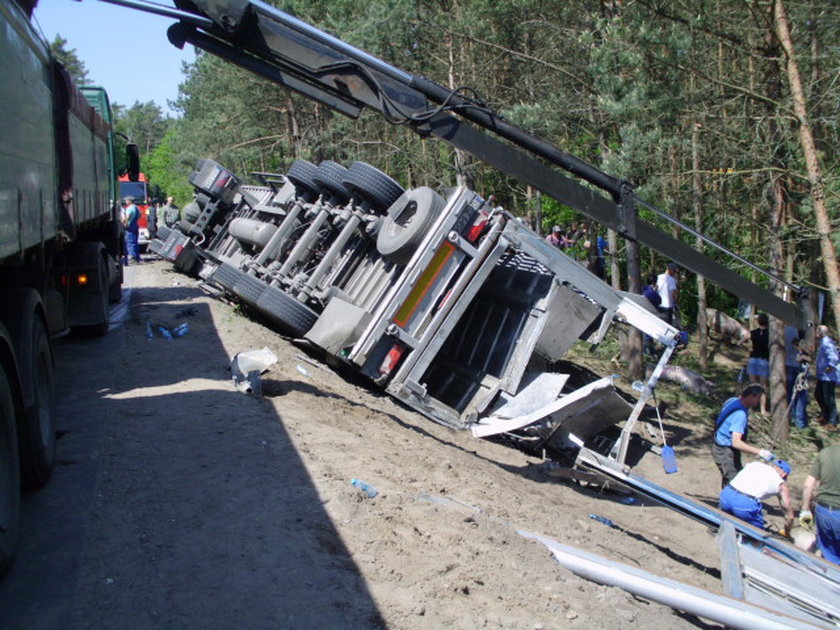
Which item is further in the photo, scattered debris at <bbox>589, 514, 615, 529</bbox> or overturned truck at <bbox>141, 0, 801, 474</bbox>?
scattered debris at <bbox>589, 514, 615, 529</bbox>

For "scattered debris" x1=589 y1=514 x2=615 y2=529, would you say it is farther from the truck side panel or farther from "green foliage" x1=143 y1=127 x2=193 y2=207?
"green foliage" x1=143 y1=127 x2=193 y2=207

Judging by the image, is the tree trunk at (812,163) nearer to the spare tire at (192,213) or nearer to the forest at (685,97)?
the forest at (685,97)

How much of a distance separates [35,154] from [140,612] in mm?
3027

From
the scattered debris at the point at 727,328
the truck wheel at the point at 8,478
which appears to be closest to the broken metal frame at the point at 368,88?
the truck wheel at the point at 8,478

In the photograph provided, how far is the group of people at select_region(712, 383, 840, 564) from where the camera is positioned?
595cm

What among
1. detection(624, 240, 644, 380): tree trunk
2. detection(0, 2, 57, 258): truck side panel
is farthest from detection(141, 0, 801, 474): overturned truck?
detection(624, 240, 644, 380): tree trunk

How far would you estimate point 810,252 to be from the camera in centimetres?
1301

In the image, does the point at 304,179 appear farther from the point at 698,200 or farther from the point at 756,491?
the point at 756,491

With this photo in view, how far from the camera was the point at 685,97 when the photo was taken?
9852mm

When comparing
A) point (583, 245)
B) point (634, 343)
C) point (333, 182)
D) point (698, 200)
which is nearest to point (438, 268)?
point (333, 182)

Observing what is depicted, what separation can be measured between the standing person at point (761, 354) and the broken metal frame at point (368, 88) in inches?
252

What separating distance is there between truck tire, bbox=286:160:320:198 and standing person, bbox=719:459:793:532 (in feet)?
22.4

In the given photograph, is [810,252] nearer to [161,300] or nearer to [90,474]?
[161,300]

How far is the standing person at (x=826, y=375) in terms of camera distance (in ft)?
38.3
